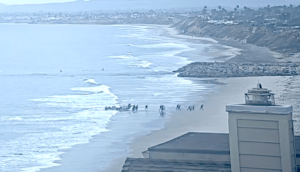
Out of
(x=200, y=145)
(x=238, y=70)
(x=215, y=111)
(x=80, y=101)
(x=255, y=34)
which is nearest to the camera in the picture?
(x=200, y=145)

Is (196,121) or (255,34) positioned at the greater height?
(255,34)

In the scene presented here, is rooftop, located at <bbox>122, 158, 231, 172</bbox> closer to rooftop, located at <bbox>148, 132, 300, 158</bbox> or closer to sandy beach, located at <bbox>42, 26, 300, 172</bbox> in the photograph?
rooftop, located at <bbox>148, 132, 300, 158</bbox>

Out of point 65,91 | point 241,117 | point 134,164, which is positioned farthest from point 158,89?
point 241,117

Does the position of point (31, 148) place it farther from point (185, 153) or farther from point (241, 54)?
point (241, 54)

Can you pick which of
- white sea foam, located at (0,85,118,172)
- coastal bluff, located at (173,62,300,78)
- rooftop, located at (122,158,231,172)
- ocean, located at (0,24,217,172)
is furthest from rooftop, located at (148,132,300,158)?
coastal bluff, located at (173,62,300,78)

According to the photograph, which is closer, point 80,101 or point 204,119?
point 204,119

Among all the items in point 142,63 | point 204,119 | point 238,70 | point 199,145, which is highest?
point 199,145

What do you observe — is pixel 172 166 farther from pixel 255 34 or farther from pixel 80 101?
pixel 255 34

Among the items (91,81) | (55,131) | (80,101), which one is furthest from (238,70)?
(55,131)
